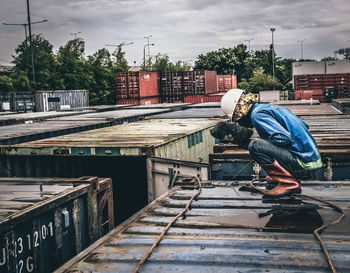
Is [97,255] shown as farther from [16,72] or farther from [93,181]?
[16,72]

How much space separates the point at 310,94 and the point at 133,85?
20.8m

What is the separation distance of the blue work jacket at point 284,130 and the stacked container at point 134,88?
2715cm

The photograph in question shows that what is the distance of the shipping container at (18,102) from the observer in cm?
3081

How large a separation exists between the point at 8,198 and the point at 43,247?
1111mm

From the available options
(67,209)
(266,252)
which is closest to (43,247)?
(67,209)

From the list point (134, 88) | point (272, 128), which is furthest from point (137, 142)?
point (134, 88)

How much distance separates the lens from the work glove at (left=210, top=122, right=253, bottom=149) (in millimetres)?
5586

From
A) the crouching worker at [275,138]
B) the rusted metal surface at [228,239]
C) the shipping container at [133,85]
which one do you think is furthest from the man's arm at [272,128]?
the shipping container at [133,85]

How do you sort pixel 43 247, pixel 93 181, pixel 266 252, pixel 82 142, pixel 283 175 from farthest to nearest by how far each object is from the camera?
pixel 82 142
pixel 93 181
pixel 283 175
pixel 43 247
pixel 266 252

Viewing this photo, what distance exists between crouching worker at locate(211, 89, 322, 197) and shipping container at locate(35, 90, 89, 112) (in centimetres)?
2703

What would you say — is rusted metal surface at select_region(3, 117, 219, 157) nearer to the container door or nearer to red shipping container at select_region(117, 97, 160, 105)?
the container door

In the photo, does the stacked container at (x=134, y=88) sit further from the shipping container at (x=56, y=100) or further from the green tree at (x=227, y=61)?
the green tree at (x=227, y=61)

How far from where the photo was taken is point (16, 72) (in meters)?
40.2

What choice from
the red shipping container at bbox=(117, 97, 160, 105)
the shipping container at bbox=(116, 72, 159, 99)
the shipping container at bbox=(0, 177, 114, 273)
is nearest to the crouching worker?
the shipping container at bbox=(0, 177, 114, 273)
